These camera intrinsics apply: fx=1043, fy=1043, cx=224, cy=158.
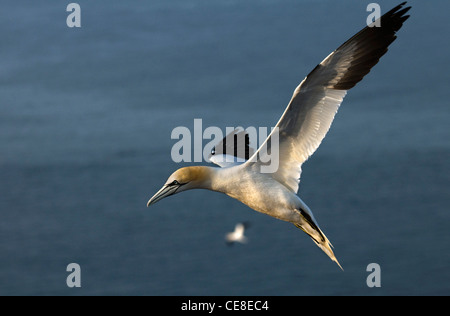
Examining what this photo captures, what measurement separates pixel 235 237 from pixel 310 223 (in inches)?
83.1

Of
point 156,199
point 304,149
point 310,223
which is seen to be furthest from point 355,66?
point 156,199

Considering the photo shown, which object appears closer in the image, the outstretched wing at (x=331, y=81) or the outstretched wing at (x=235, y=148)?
the outstretched wing at (x=331, y=81)

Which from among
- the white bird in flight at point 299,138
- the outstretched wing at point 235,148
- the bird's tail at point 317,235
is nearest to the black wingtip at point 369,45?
the white bird in flight at point 299,138

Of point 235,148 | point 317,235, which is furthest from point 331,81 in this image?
point 235,148

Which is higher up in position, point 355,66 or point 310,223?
point 355,66

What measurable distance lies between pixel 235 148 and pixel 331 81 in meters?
2.25

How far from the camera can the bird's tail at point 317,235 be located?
10.4 m

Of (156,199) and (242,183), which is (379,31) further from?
(156,199)

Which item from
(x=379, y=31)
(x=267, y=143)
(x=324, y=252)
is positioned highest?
(x=379, y=31)

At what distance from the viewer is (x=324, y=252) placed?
1081 centimetres

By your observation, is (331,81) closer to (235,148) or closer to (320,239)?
(320,239)

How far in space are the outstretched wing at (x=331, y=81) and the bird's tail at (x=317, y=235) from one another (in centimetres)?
77

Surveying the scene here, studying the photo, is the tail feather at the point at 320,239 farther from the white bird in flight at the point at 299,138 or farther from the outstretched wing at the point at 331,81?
the outstretched wing at the point at 331,81

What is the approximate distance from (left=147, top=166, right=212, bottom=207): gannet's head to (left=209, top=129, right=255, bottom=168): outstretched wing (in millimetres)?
1377
